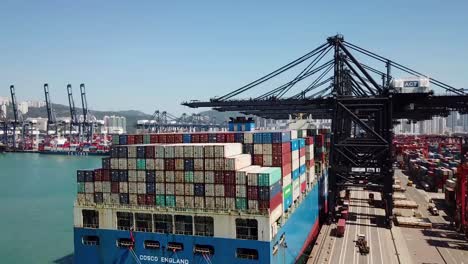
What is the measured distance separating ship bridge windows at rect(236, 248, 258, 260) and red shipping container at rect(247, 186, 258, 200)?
10.5ft

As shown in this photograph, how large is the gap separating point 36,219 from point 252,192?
1511 inches

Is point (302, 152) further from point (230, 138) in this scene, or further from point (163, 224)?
point (163, 224)

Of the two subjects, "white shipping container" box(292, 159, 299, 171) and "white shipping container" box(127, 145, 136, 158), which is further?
"white shipping container" box(292, 159, 299, 171)

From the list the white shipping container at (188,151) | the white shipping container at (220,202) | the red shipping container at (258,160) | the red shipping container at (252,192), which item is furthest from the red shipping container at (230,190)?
the red shipping container at (258,160)

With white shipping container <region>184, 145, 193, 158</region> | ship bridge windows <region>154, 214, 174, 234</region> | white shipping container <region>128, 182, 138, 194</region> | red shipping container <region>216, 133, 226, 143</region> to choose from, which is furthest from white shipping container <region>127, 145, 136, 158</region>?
red shipping container <region>216, 133, 226, 143</region>

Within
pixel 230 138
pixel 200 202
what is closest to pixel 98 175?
pixel 200 202

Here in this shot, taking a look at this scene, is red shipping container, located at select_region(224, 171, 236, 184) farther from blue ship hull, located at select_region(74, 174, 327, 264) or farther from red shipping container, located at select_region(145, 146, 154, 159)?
red shipping container, located at select_region(145, 146, 154, 159)

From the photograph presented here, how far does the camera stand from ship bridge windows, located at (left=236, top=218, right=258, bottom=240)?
24.1 metres

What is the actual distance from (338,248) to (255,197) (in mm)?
15264

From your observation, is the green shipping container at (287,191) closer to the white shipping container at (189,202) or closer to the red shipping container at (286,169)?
the red shipping container at (286,169)

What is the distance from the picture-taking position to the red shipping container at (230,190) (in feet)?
81.5

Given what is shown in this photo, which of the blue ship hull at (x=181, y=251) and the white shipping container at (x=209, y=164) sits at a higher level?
the white shipping container at (x=209, y=164)

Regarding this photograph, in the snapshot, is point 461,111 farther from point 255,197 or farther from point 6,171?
point 6,171

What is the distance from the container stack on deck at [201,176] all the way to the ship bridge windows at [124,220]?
2.76ft
